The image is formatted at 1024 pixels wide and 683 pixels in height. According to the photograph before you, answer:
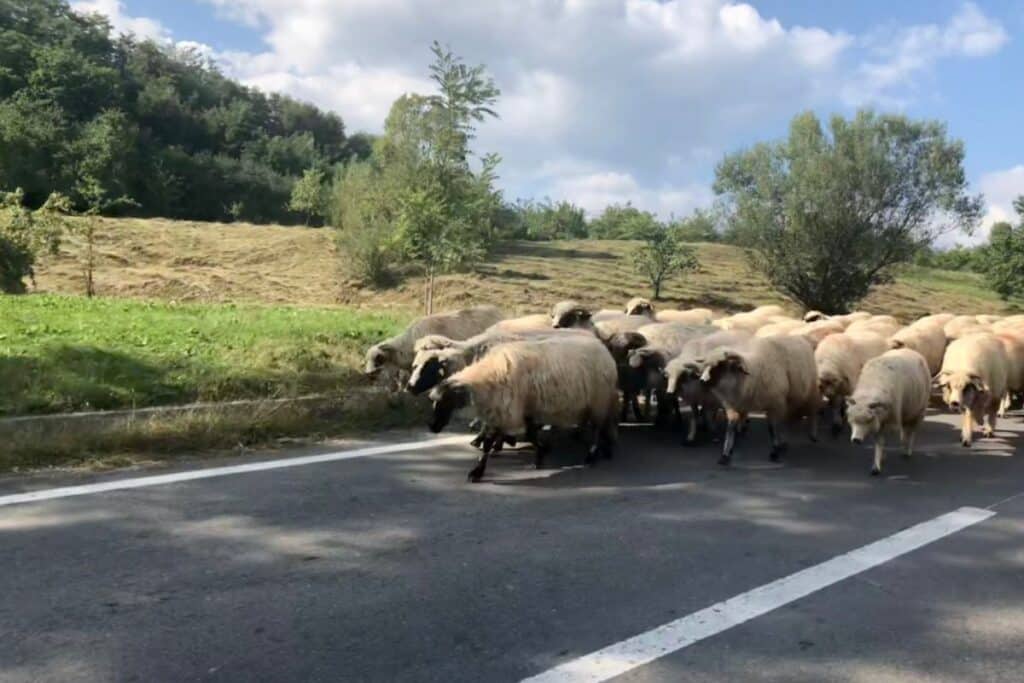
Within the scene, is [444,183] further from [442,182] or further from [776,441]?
[776,441]

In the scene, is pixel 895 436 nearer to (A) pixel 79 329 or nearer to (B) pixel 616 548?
(B) pixel 616 548

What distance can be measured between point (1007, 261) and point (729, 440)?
30.6 meters

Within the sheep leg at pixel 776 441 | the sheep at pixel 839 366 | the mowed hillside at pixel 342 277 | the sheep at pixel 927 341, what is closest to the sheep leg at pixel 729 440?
the sheep leg at pixel 776 441

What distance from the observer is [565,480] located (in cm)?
730

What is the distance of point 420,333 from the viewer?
10.9 meters

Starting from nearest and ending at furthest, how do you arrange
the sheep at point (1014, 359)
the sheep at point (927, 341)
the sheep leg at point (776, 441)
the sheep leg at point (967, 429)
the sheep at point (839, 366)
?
the sheep leg at point (776, 441)
the sheep leg at point (967, 429)
the sheep at point (839, 366)
the sheep at point (1014, 359)
the sheep at point (927, 341)

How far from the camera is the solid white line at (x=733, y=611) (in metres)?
3.76

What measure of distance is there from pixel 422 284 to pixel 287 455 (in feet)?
61.4

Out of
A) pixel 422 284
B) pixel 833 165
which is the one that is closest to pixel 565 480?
pixel 422 284

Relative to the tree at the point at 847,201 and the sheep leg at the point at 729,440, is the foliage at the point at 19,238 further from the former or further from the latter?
the tree at the point at 847,201

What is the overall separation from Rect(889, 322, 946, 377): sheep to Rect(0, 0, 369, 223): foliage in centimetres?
4348

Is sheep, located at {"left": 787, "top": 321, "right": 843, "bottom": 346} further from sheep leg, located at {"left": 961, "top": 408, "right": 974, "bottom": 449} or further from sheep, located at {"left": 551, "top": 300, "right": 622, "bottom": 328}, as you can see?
sheep, located at {"left": 551, "top": 300, "right": 622, "bottom": 328}

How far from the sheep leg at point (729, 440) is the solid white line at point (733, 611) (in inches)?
86.5

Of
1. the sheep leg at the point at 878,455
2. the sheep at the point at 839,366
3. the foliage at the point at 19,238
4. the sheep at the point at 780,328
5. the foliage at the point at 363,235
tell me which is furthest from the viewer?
the foliage at the point at 363,235
